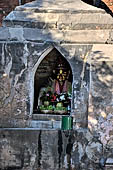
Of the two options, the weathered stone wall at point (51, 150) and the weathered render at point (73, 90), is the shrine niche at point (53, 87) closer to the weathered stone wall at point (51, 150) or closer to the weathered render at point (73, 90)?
the weathered render at point (73, 90)

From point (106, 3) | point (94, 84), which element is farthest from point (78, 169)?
point (106, 3)

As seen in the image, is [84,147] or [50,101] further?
[50,101]

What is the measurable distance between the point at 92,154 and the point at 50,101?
159 cm

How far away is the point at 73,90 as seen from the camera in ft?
20.4

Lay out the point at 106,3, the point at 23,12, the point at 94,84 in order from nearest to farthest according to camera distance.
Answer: the point at 94,84, the point at 23,12, the point at 106,3

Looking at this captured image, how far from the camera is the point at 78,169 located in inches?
241

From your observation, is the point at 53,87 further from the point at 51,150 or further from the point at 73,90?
the point at 51,150

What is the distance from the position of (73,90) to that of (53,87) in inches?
38.9

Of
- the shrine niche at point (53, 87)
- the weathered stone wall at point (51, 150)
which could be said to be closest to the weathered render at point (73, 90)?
the weathered stone wall at point (51, 150)

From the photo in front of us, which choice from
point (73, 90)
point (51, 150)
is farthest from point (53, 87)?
point (51, 150)

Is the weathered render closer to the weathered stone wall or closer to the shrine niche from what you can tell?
the weathered stone wall

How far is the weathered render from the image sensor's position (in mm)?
6000

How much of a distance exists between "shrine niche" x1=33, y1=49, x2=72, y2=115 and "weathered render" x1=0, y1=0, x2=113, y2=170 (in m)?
0.30

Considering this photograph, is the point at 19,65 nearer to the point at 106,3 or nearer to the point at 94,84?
the point at 94,84
